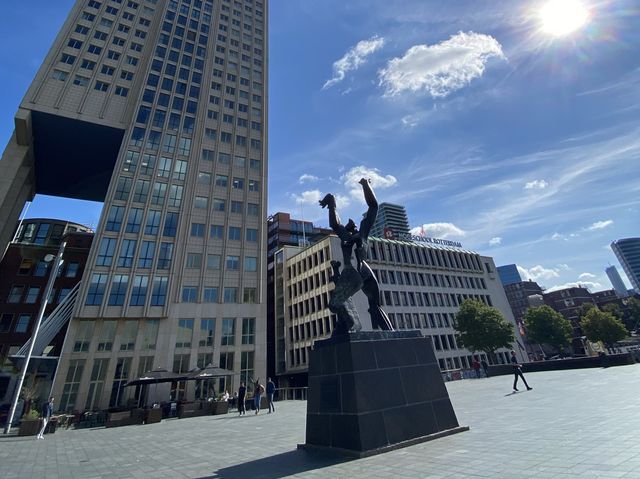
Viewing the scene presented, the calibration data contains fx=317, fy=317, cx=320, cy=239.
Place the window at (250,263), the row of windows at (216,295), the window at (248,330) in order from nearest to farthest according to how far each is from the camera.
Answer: the row of windows at (216,295)
the window at (248,330)
the window at (250,263)

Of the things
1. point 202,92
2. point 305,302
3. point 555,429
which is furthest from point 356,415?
point 202,92

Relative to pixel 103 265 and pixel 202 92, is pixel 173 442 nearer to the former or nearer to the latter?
pixel 103 265

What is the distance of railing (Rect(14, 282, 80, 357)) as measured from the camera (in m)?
30.7

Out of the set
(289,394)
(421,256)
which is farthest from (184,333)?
(421,256)

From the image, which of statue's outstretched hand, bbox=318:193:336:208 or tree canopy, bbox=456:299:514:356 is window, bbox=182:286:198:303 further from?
tree canopy, bbox=456:299:514:356

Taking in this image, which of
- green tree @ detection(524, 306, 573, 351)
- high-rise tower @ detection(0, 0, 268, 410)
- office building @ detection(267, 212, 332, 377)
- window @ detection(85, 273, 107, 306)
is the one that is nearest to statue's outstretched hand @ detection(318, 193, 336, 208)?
high-rise tower @ detection(0, 0, 268, 410)

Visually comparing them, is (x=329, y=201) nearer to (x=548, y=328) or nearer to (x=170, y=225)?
(x=170, y=225)

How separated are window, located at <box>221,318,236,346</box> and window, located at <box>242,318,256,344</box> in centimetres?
126

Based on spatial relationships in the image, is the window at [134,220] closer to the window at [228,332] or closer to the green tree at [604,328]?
the window at [228,332]

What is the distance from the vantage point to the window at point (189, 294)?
127 ft

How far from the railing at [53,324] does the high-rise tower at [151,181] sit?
1.81 meters

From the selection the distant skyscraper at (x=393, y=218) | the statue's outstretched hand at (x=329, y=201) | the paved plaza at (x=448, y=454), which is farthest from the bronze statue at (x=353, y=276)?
the distant skyscraper at (x=393, y=218)

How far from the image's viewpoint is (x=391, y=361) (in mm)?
8953

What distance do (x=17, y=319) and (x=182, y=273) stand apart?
2623 centimetres
